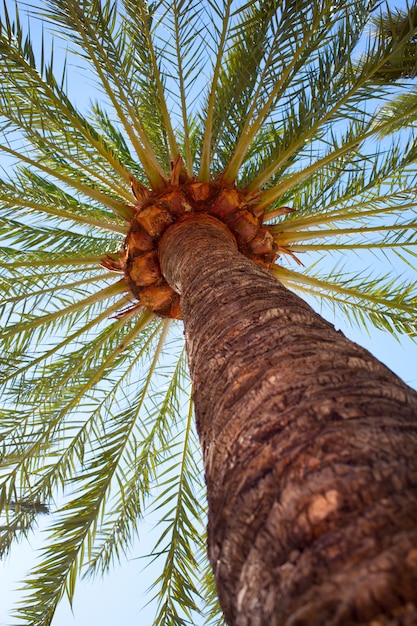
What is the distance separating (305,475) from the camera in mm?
1067

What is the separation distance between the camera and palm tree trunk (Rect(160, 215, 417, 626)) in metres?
0.79

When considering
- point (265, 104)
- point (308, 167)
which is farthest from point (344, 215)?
point (265, 104)

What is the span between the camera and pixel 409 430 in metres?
1.12

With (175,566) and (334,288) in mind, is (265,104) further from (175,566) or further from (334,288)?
(175,566)

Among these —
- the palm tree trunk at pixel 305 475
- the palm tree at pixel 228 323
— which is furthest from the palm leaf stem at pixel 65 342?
the palm tree trunk at pixel 305 475

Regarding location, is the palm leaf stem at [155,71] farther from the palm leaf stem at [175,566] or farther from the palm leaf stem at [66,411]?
the palm leaf stem at [175,566]

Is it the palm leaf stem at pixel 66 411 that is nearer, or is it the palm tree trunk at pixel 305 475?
the palm tree trunk at pixel 305 475

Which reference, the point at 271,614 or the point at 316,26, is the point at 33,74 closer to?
the point at 316,26

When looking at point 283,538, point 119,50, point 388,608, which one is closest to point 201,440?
point 283,538

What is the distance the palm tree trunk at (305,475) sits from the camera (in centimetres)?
79

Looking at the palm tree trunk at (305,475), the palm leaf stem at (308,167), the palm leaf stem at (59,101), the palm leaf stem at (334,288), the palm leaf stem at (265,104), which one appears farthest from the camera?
the palm leaf stem at (334,288)

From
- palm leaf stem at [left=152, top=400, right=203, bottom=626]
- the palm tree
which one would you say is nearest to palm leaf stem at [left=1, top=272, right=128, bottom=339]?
the palm tree

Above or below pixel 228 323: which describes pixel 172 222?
above

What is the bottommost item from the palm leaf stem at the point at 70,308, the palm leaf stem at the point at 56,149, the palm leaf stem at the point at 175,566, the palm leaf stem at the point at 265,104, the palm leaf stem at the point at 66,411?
the palm leaf stem at the point at 175,566
